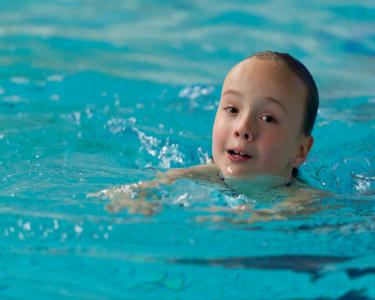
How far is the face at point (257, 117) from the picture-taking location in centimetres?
304

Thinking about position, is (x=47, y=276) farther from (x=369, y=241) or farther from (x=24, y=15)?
(x=24, y=15)

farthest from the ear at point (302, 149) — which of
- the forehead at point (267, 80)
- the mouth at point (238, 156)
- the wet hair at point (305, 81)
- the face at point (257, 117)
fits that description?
the mouth at point (238, 156)

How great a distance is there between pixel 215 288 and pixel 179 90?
3704mm

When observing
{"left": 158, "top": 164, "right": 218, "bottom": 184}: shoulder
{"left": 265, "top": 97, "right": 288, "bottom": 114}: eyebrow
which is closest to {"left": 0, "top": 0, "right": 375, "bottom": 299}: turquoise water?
{"left": 158, "top": 164, "right": 218, "bottom": 184}: shoulder

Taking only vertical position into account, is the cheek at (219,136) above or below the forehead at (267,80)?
below

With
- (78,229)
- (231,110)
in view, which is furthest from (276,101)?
(78,229)

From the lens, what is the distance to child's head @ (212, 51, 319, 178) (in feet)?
9.98

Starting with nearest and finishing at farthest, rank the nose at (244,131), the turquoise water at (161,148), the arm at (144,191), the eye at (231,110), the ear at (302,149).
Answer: the turquoise water at (161,148), the arm at (144,191), the nose at (244,131), the eye at (231,110), the ear at (302,149)

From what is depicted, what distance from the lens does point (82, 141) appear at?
4.19 meters

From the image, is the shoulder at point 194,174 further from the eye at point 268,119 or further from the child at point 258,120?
the eye at point 268,119

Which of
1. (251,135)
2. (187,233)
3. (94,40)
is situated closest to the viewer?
(187,233)

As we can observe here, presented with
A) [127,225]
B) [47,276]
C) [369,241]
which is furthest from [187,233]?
[369,241]

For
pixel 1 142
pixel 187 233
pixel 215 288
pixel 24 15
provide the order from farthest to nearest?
pixel 24 15 < pixel 1 142 < pixel 187 233 < pixel 215 288

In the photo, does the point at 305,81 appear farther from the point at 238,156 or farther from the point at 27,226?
the point at 27,226
